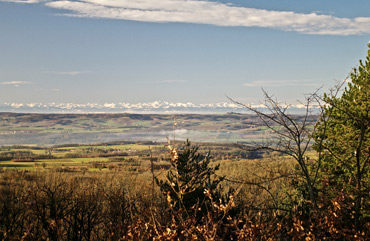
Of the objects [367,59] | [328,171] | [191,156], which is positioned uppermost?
[367,59]

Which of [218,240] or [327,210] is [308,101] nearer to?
[327,210]

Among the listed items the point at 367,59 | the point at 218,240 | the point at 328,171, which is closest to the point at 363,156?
the point at 328,171

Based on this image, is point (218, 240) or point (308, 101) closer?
point (218, 240)

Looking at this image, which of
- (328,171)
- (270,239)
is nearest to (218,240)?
(270,239)

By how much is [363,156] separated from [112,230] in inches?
321

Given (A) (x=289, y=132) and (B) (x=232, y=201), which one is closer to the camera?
(B) (x=232, y=201)

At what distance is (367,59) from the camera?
13000mm

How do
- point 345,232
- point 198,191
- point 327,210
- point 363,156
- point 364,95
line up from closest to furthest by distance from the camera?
point 345,232, point 327,210, point 198,191, point 363,156, point 364,95

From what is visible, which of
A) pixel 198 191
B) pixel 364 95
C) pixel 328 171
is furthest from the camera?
pixel 328 171

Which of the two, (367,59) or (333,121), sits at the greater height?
(367,59)

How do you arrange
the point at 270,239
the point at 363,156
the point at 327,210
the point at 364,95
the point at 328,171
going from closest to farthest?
the point at 270,239, the point at 327,210, the point at 363,156, the point at 364,95, the point at 328,171

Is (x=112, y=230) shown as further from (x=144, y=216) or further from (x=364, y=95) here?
(x=364, y=95)

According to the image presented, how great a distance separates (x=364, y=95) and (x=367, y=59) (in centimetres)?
144

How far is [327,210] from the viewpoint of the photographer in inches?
288
